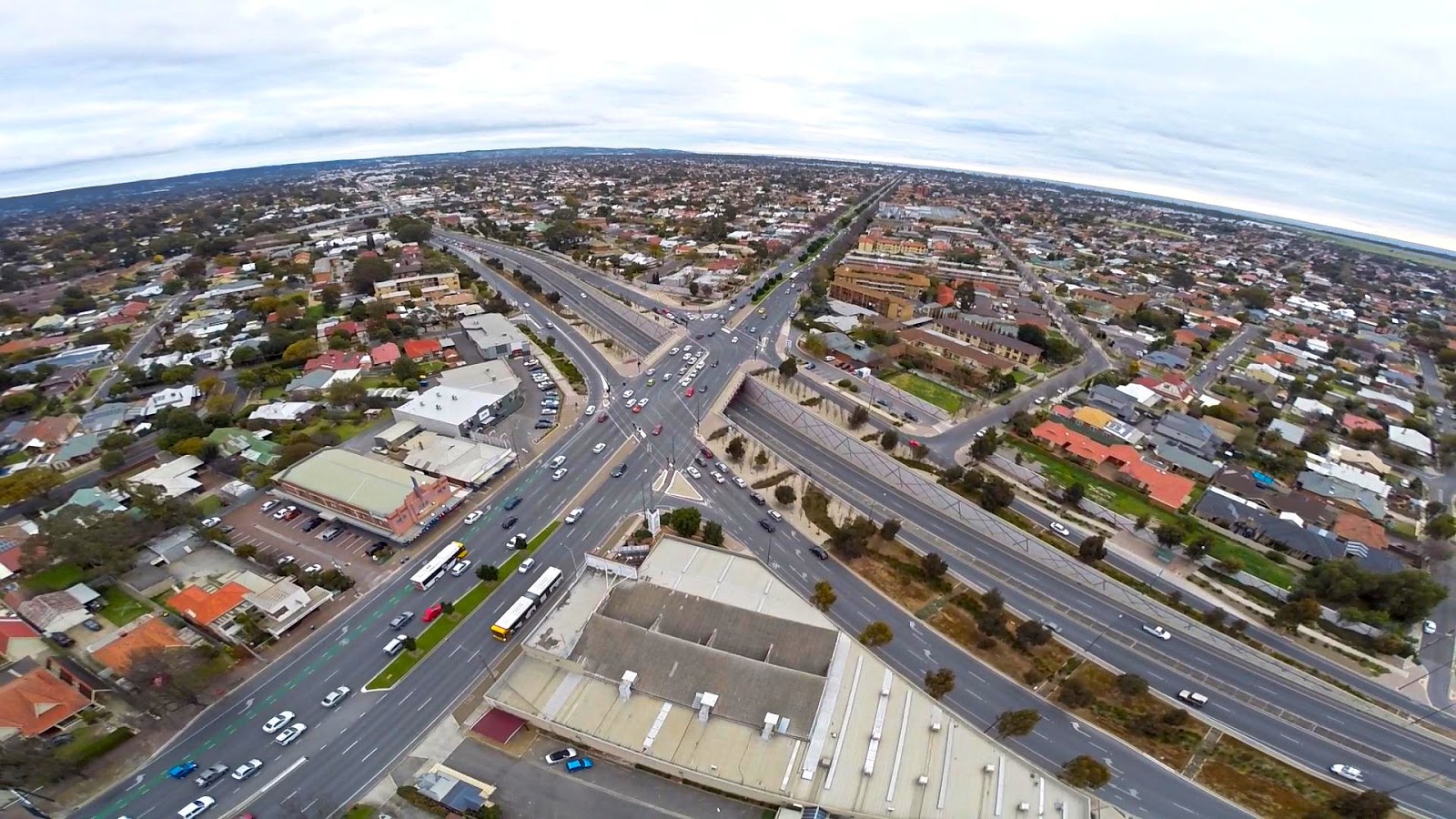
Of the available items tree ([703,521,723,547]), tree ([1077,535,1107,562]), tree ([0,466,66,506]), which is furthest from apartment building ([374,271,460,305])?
tree ([1077,535,1107,562])

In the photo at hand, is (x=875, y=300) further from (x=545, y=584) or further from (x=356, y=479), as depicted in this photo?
(x=356, y=479)

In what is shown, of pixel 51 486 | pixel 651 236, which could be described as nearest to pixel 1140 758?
pixel 51 486

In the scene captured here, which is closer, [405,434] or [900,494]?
[900,494]

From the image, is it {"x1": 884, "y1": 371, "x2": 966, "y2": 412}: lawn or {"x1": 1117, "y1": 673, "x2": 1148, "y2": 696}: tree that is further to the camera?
{"x1": 884, "y1": 371, "x2": 966, "y2": 412}: lawn

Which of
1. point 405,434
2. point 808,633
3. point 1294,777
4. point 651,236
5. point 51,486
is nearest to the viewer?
point 1294,777

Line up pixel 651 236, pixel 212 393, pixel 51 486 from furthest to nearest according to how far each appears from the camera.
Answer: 1. pixel 651 236
2. pixel 212 393
3. pixel 51 486

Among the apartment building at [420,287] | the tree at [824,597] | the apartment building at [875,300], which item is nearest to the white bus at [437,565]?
the tree at [824,597]

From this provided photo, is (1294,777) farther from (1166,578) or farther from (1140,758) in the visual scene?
(1166,578)

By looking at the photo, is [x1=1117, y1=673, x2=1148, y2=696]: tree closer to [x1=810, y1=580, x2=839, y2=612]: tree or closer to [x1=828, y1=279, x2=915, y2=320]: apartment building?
[x1=810, y1=580, x2=839, y2=612]: tree

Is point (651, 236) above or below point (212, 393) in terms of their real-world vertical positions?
above
